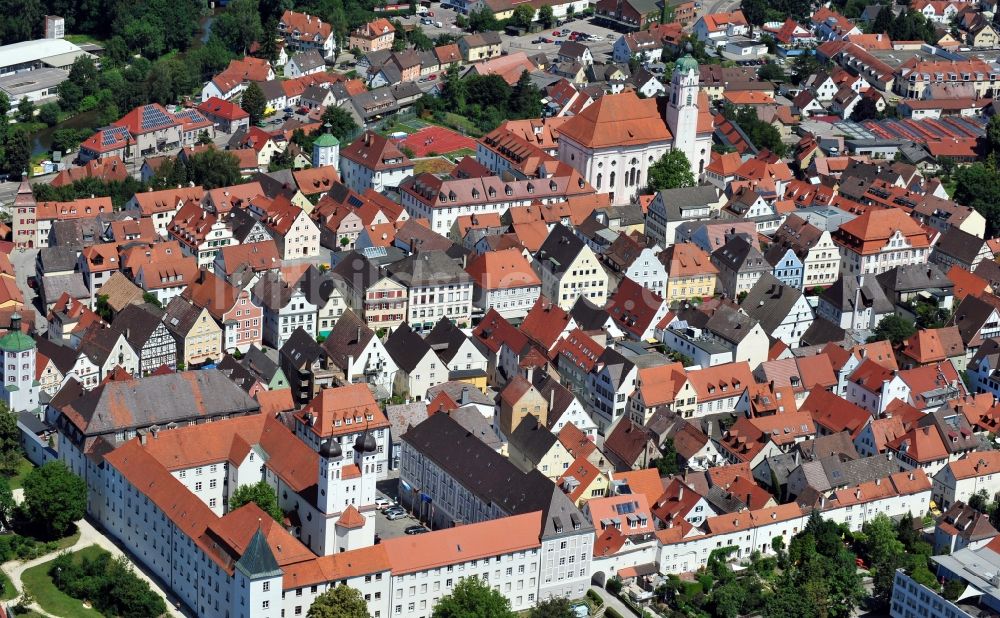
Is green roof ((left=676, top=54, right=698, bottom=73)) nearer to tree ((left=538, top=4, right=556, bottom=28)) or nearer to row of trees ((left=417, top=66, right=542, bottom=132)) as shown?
row of trees ((left=417, top=66, right=542, bottom=132))

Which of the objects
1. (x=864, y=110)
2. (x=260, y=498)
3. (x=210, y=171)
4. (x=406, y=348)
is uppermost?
(x=260, y=498)

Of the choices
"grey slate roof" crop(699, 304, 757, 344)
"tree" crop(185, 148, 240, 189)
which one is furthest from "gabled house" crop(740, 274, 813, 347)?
"tree" crop(185, 148, 240, 189)

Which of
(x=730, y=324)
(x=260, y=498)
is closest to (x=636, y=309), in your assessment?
(x=730, y=324)

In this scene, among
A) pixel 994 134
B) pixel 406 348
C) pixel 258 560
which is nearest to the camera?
pixel 258 560

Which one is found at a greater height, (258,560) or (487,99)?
(258,560)

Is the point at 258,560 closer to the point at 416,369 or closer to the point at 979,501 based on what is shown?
the point at 416,369

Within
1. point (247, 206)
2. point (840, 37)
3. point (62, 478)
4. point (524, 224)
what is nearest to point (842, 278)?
point (524, 224)
